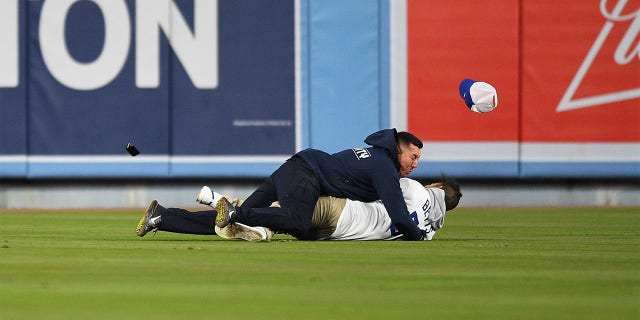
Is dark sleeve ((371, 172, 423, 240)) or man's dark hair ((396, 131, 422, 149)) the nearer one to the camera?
dark sleeve ((371, 172, 423, 240))

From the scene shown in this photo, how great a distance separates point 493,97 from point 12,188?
1031 centimetres

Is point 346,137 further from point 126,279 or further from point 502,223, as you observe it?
point 126,279

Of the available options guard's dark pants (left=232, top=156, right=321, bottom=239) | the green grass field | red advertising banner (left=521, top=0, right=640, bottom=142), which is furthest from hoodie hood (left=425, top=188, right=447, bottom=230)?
red advertising banner (left=521, top=0, right=640, bottom=142)

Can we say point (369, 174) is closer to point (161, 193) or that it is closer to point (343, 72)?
point (343, 72)

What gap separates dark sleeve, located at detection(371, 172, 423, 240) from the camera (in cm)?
1068

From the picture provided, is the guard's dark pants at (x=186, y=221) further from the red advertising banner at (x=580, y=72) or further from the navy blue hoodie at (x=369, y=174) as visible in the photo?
the red advertising banner at (x=580, y=72)

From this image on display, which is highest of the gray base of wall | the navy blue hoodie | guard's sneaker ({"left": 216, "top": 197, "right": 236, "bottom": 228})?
the navy blue hoodie

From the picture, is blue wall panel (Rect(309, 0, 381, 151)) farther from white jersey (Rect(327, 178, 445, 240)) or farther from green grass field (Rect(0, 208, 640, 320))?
white jersey (Rect(327, 178, 445, 240))

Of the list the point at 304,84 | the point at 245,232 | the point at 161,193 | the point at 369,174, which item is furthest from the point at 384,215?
the point at 161,193

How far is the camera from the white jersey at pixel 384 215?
11250 millimetres

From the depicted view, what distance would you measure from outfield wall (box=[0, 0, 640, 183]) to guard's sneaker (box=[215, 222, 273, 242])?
Result: 9.47 m

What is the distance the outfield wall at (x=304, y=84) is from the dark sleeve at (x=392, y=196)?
32.2 ft

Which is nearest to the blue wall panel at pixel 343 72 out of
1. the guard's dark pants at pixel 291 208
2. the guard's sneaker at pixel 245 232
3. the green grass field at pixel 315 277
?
the green grass field at pixel 315 277

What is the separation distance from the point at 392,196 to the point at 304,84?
10.1 meters
